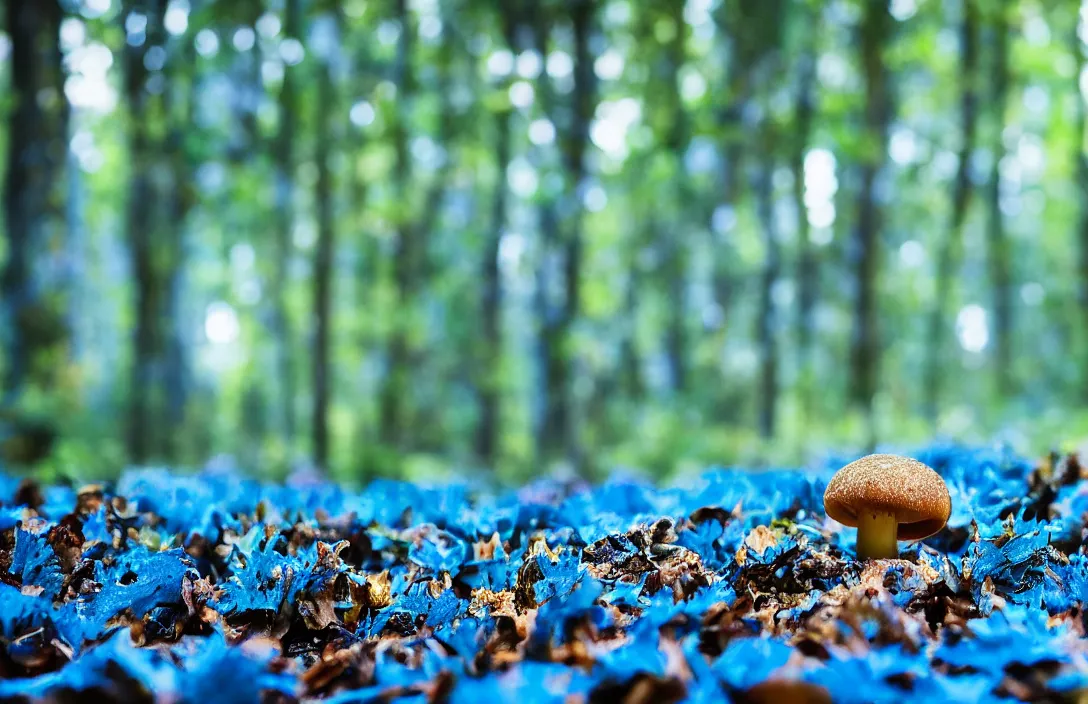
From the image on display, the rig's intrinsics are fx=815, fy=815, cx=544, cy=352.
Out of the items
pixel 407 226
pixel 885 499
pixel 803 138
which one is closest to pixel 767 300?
pixel 803 138

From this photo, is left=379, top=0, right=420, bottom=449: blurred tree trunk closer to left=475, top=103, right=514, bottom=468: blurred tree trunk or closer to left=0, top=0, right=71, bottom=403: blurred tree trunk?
left=475, top=103, right=514, bottom=468: blurred tree trunk

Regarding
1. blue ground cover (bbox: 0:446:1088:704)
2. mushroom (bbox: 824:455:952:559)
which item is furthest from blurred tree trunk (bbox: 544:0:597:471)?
mushroom (bbox: 824:455:952:559)

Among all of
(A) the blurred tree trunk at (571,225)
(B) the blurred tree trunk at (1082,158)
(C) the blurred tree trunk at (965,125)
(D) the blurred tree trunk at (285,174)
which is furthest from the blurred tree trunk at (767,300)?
(D) the blurred tree trunk at (285,174)

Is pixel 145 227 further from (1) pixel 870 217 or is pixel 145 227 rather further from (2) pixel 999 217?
(2) pixel 999 217

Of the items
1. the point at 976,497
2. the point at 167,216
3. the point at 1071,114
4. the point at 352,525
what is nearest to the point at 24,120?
the point at 167,216

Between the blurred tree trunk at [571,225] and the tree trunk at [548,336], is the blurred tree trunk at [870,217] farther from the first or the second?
the tree trunk at [548,336]

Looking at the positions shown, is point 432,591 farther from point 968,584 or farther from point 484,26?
point 484,26
